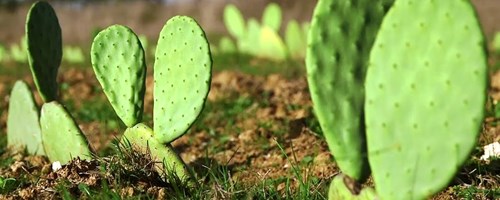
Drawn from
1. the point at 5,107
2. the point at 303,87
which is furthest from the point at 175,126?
the point at 5,107

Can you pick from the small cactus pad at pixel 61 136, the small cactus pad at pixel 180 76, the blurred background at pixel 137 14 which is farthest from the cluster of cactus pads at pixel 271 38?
the blurred background at pixel 137 14

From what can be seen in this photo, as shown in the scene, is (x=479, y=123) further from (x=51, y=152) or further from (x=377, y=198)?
(x=51, y=152)

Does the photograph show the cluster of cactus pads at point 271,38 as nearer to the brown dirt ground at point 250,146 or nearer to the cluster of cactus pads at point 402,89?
the brown dirt ground at point 250,146

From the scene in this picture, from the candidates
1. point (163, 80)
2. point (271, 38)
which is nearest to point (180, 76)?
point (163, 80)

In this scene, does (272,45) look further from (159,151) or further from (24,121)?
(159,151)

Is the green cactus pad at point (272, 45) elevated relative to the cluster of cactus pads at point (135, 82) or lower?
lower

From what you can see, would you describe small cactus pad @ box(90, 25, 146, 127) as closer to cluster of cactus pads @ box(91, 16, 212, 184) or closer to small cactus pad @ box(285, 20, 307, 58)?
cluster of cactus pads @ box(91, 16, 212, 184)

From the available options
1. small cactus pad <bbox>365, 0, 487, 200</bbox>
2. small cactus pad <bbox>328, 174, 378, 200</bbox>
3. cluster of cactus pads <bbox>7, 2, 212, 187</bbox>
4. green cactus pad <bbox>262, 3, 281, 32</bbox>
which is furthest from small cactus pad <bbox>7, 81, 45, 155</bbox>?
green cactus pad <bbox>262, 3, 281, 32</bbox>
